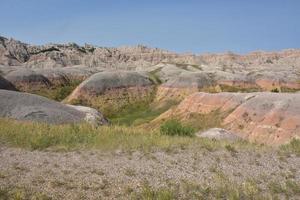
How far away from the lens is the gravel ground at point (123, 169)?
1317 cm

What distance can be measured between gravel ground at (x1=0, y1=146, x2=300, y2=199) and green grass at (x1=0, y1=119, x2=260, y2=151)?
0.64 m

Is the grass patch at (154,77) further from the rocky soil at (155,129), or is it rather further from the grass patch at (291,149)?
the grass patch at (291,149)

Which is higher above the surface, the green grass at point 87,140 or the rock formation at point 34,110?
the green grass at point 87,140

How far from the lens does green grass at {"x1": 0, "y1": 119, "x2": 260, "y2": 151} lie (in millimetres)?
18712

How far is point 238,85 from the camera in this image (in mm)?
84625

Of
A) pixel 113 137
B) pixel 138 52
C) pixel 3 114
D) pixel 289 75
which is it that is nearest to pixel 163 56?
pixel 138 52

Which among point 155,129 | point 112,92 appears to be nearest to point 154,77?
point 112,92

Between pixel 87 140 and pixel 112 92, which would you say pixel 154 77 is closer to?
pixel 112 92

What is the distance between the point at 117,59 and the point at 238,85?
300ft

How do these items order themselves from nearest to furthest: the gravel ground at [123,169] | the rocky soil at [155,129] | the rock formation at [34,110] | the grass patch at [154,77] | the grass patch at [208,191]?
the grass patch at [208,191] < the gravel ground at [123,169] < the rocky soil at [155,129] < the rock formation at [34,110] < the grass patch at [154,77]

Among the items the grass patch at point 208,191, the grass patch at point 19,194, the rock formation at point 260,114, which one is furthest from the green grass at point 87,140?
the rock formation at point 260,114

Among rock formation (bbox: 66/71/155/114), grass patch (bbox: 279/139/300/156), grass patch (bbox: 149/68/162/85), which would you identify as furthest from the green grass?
grass patch (bbox: 149/68/162/85)

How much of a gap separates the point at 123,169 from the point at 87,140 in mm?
4678

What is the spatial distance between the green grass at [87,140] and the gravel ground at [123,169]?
25.2 inches
